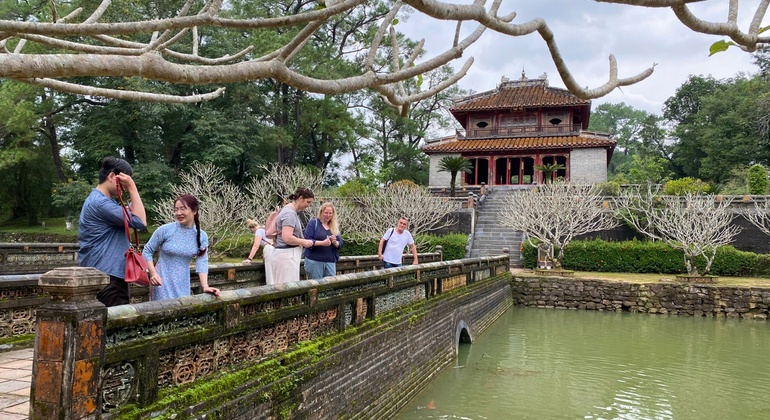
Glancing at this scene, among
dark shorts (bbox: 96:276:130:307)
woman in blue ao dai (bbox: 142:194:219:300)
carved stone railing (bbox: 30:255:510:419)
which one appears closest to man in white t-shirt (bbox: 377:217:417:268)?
carved stone railing (bbox: 30:255:510:419)

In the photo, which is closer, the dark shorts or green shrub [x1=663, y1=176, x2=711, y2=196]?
the dark shorts

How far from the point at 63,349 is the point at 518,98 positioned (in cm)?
3315

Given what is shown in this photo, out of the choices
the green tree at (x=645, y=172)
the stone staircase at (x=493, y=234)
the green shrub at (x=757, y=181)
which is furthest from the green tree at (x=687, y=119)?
the stone staircase at (x=493, y=234)

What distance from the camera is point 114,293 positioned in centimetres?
368

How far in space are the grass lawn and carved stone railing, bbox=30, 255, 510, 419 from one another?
14495 millimetres

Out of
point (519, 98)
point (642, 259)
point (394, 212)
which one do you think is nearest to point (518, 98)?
point (519, 98)

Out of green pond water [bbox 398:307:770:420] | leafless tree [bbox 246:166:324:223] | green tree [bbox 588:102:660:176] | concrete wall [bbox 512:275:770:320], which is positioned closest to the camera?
green pond water [bbox 398:307:770:420]

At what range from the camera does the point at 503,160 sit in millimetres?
34656

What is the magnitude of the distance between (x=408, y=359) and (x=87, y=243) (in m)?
4.61

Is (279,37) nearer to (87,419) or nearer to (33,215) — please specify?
(33,215)

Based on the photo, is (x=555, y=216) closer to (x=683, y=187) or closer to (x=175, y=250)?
(x=683, y=187)

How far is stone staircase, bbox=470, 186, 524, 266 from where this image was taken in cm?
2234

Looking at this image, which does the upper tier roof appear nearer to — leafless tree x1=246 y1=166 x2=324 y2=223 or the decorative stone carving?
leafless tree x1=246 y1=166 x2=324 y2=223

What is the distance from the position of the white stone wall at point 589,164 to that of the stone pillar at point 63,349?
29.9 m
